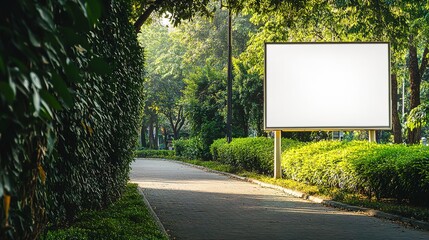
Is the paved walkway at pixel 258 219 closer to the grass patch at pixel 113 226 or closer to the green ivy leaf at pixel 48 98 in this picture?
the grass patch at pixel 113 226

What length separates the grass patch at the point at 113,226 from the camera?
7.38 m

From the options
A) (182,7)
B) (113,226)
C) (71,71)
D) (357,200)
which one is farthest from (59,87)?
(182,7)

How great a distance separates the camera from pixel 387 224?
1181 cm

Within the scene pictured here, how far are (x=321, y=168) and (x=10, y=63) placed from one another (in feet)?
58.1

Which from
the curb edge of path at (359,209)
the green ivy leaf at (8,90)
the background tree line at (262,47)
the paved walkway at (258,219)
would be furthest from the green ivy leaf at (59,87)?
the background tree line at (262,47)

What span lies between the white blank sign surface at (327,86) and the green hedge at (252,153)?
2967 millimetres

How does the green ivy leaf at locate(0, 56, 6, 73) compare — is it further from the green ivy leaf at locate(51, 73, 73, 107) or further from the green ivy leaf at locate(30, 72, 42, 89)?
the green ivy leaf at locate(51, 73, 73, 107)

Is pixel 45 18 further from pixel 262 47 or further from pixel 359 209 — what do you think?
pixel 262 47

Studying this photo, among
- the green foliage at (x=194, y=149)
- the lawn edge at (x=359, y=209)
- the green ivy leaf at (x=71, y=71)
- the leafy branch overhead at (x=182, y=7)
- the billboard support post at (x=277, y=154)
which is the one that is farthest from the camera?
the green foliage at (x=194, y=149)

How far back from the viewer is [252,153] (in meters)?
28.8

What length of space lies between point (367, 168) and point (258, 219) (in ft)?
14.8

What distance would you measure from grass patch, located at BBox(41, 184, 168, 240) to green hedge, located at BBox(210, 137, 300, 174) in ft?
46.7

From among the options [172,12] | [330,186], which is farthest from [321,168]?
[172,12]

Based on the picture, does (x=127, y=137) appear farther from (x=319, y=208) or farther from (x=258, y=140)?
(x=258, y=140)
